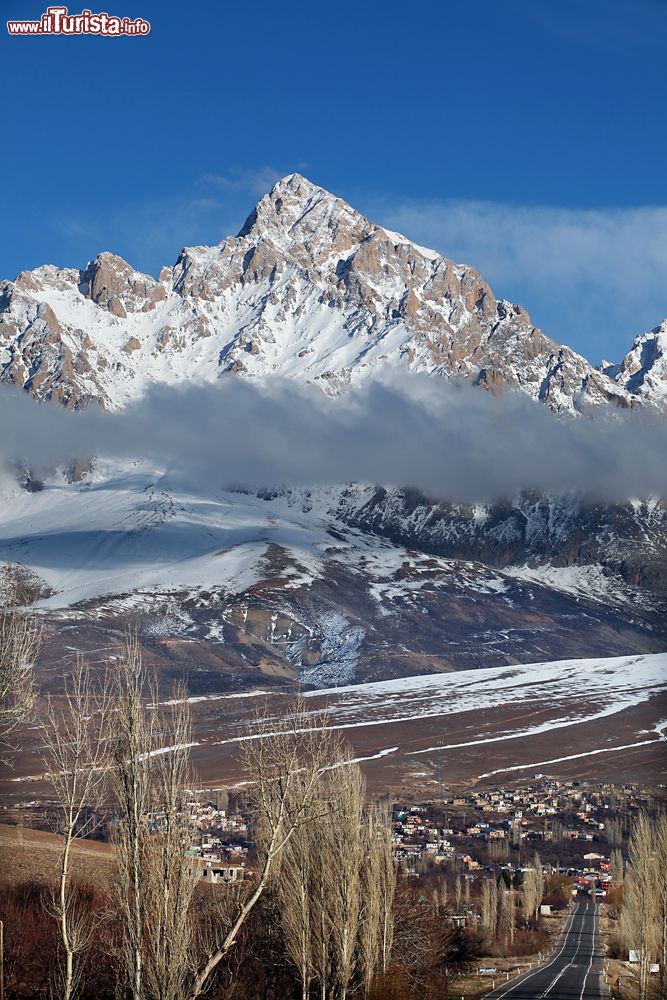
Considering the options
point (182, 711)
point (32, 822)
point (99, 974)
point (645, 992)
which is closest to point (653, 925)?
point (645, 992)

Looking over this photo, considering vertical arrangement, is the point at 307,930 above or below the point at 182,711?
below

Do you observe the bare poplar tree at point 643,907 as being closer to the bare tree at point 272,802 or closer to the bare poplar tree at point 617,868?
the bare tree at point 272,802

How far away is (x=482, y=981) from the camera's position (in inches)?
2766

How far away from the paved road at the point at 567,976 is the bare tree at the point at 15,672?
34.4 meters

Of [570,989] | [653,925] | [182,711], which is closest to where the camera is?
[182,711]

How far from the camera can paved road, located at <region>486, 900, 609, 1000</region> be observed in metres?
61.8

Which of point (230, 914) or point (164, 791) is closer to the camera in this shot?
point (164, 791)

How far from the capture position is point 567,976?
2771 inches

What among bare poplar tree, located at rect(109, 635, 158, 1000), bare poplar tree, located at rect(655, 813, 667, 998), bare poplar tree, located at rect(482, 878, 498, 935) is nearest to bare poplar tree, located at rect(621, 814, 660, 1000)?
bare poplar tree, located at rect(655, 813, 667, 998)

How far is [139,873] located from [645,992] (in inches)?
1158

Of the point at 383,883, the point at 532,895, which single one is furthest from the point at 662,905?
the point at 532,895

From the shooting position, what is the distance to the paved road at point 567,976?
61844mm

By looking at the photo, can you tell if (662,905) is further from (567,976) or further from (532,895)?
(532,895)

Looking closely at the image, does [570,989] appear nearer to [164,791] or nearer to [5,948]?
[5,948]
